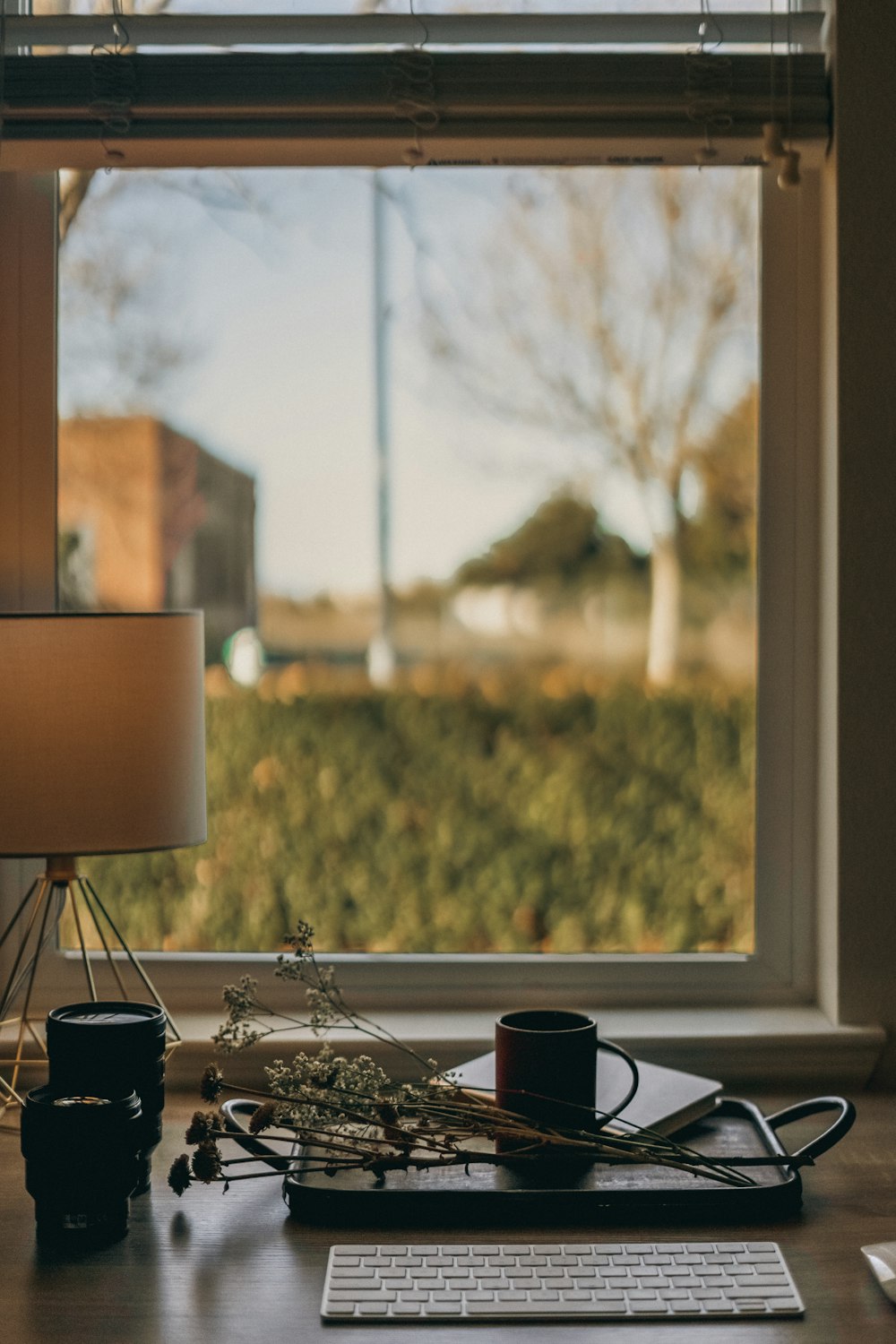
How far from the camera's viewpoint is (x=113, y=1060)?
4.15 feet

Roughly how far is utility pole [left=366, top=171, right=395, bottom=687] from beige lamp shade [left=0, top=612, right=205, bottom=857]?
503 millimetres

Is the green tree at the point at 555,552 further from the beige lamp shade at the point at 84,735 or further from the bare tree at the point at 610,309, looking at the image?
the beige lamp shade at the point at 84,735

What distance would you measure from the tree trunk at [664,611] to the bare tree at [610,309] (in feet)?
0.44

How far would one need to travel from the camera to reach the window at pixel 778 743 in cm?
178

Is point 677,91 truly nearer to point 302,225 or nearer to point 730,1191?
point 302,225

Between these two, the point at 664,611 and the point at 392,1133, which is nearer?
the point at 392,1133

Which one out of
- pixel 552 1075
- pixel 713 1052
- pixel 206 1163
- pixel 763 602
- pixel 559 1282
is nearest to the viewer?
pixel 559 1282

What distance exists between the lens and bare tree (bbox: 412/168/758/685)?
6.01ft

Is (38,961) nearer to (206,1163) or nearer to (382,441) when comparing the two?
(206,1163)

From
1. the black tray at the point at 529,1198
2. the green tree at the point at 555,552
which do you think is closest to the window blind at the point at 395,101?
the green tree at the point at 555,552

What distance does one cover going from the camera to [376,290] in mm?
1854

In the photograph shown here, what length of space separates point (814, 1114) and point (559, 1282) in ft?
1.74

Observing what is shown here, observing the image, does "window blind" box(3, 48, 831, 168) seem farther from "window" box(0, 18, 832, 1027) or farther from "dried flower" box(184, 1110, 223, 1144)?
"dried flower" box(184, 1110, 223, 1144)

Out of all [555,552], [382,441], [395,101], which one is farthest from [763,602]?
[395,101]
